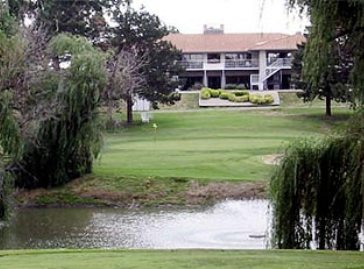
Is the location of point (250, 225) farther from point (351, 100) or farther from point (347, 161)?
point (351, 100)

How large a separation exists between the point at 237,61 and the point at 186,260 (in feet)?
216

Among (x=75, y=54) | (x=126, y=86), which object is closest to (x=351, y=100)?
(x=75, y=54)

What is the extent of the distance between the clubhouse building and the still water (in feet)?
146

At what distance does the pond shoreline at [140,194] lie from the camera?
3000 cm

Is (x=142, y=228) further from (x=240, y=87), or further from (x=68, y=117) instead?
(x=240, y=87)

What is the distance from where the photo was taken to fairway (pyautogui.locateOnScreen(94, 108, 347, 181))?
3362 cm

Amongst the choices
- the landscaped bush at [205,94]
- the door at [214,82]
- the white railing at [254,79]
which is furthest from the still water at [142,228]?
the door at [214,82]

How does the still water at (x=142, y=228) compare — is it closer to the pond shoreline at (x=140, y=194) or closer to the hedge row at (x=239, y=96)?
the pond shoreline at (x=140, y=194)

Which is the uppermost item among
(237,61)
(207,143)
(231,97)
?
(237,61)

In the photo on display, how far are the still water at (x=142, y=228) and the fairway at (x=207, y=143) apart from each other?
281 cm

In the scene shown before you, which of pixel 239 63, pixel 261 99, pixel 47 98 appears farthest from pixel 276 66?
pixel 47 98

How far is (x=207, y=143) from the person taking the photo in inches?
1725

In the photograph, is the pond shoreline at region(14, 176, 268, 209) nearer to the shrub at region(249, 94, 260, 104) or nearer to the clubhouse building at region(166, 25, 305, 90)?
the shrub at region(249, 94, 260, 104)

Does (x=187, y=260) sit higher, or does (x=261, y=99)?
(x=261, y=99)
